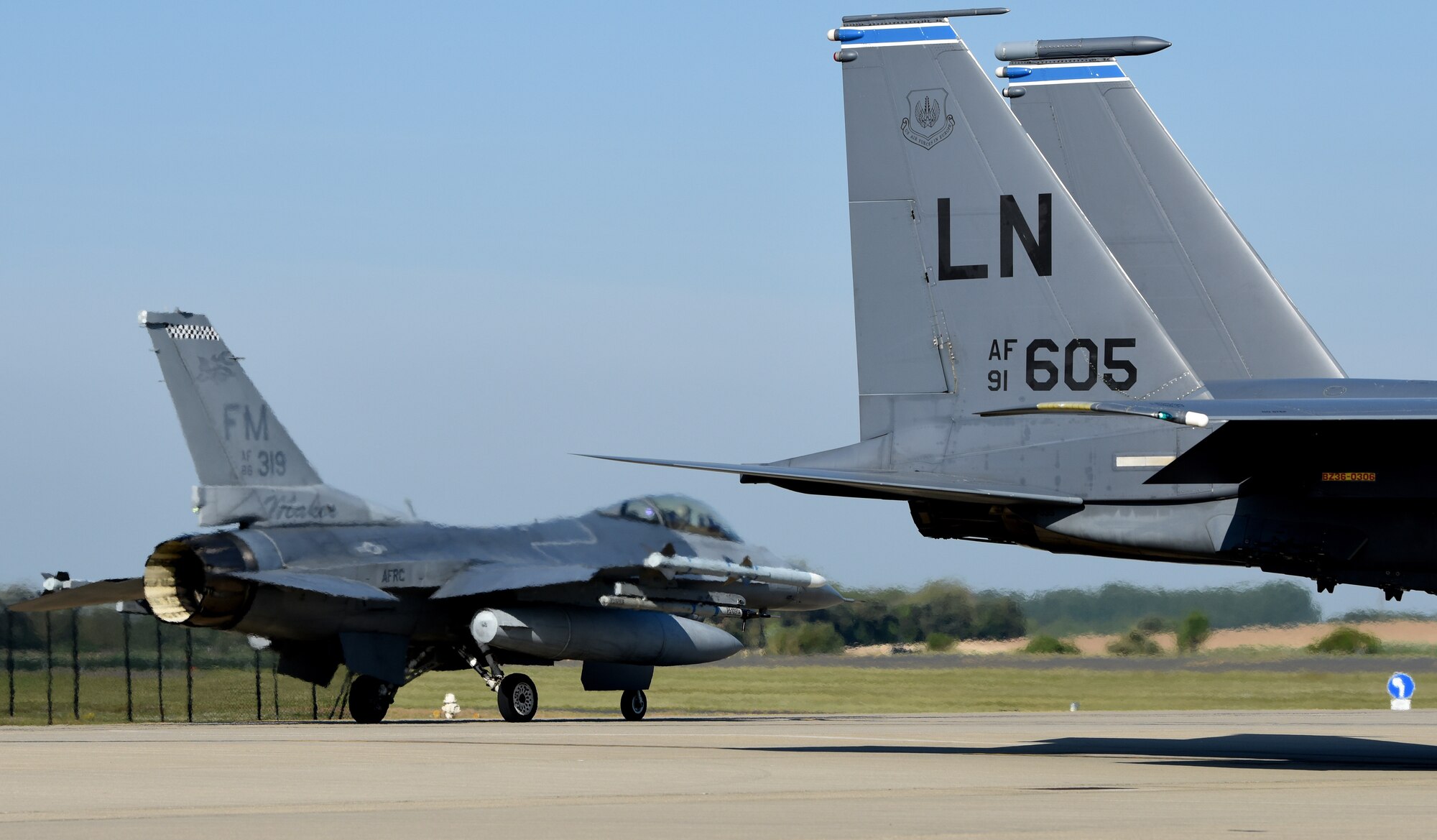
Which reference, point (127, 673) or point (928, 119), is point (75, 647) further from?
point (928, 119)

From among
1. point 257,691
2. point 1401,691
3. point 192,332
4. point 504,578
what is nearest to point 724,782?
point 504,578

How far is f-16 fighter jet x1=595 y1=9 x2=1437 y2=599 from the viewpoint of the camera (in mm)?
13672

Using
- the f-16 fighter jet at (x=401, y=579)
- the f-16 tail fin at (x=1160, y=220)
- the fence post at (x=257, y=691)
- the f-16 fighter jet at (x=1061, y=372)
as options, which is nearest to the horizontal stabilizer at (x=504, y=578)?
the f-16 fighter jet at (x=401, y=579)

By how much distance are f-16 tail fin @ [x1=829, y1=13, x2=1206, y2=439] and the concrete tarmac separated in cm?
313

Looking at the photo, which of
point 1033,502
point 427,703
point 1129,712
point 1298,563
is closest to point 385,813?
point 1033,502

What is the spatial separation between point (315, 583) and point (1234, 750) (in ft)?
36.8

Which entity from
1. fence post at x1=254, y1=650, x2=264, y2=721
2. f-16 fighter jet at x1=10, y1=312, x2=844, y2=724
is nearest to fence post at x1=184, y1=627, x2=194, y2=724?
fence post at x1=254, y1=650, x2=264, y2=721

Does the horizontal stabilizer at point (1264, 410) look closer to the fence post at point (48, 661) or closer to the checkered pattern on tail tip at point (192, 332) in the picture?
the checkered pattern on tail tip at point (192, 332)

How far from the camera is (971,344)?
14.8 m

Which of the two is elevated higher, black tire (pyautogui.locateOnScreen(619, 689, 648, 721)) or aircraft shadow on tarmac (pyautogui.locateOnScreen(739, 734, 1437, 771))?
aircraft shadow on tarmac (pyautogui.locateOnScreen(739, 734, 1437, 771))

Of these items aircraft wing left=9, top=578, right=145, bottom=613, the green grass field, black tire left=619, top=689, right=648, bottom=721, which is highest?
aircraft wing left=9, top=578, right=145, bottom=613

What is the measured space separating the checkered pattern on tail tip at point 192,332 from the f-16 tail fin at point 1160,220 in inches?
444

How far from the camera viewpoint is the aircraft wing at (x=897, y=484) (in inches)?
554

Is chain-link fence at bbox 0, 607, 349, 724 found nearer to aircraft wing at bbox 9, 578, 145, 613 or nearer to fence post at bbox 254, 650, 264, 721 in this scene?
fence post at bbox 254, 650, 264, 721
